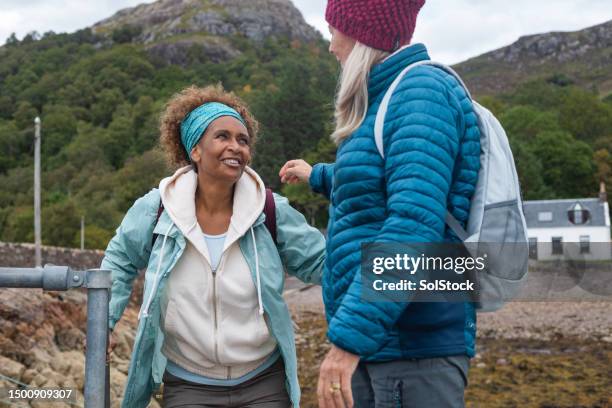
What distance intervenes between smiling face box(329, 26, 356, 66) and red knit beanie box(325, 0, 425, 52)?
0.08ft

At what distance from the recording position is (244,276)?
132 inches

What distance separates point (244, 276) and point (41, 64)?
130254 mm

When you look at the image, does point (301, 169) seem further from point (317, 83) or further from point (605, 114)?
point (605, 114)

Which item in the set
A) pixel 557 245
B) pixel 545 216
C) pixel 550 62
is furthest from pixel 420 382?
pixel 550 62

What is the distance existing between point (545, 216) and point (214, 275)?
2001 inches

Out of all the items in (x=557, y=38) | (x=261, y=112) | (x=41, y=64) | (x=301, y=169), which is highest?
(x=557, y=38)

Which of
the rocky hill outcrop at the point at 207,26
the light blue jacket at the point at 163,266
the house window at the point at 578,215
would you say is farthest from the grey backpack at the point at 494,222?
the rocky hill outcrop at the point at 207,26

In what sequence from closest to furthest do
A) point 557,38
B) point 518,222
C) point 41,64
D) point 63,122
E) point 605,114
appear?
1. point 518,222
2. point 605,114
3. point 63,122
4. point 41,64
5. point 557,38

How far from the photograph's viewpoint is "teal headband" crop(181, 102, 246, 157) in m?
3.55

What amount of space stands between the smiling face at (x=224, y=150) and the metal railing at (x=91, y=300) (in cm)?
92

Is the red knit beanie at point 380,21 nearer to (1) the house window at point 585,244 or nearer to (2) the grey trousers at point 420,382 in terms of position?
(2) the grey trousers at point 420,382

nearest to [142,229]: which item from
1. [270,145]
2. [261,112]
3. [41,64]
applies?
[270,145]

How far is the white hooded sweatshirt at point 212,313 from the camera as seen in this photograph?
10.8 feet

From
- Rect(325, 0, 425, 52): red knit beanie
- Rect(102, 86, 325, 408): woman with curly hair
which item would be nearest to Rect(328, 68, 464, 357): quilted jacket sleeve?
Rect(325, 0, 425, 52): red knit beanie
